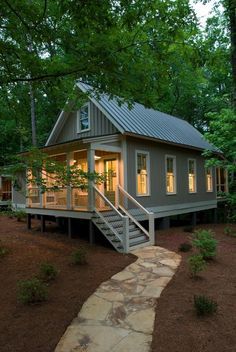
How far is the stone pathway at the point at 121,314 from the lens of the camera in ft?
14.0

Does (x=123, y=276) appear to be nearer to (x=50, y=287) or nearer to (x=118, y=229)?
(x=50, y=287)

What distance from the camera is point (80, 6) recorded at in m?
4.40

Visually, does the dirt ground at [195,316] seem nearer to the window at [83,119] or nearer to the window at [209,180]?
the window at [83,119]

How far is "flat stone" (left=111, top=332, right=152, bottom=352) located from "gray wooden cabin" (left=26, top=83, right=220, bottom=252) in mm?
4821

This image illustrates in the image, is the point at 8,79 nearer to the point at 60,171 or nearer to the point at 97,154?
the point at 60,171

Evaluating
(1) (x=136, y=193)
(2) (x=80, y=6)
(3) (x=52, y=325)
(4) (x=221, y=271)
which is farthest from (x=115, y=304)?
(1) (x=136, y=193)

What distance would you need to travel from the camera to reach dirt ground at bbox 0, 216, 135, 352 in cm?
451

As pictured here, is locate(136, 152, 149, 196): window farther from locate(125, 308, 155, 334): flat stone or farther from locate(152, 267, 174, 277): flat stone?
locate(125, 308, 155, 334): flat stone

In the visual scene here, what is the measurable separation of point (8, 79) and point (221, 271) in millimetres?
6112

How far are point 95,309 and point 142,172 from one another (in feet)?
26.8

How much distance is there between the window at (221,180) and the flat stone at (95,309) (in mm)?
15817

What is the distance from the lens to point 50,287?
6.29m

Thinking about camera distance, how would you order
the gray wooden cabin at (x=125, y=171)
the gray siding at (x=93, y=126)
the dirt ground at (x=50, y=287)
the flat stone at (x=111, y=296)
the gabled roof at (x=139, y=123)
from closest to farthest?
the dirt ground at (x=50, y=287) < the flat stone at (x=111, y=296) < the gray wooden cabin at (x=125, y=171) < the gabled roof at (x=139, y=123) < the gray siding at (x=93, y=126)

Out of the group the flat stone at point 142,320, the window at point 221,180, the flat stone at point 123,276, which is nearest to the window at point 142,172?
the flat stone at point 123,276
